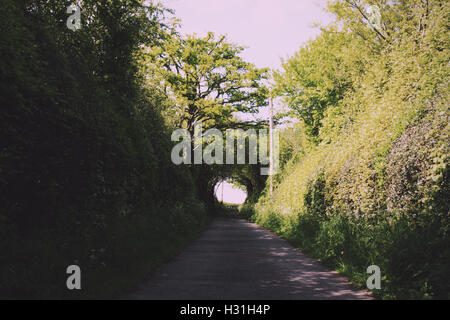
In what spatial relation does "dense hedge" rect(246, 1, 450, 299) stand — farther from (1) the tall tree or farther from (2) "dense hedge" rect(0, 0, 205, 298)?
(1) the tall tree

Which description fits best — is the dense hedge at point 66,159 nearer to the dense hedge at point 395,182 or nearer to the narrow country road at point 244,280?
the narrow country road at point 244,280

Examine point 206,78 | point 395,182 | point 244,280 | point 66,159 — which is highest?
point 206,78

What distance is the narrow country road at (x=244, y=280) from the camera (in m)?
6.00

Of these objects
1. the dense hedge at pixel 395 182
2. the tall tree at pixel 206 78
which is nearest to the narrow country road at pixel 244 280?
the dense hedge at pixel 395 182

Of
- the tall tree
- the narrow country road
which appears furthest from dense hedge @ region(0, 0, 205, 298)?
the tall tree

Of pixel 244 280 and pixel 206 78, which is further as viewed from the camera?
pixel 206 78

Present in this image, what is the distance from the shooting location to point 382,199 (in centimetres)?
860

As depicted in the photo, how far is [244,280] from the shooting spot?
7.23 meters

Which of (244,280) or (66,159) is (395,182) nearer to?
(244,280)

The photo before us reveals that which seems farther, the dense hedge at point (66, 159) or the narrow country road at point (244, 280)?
the narrow country road at point (244, 280)

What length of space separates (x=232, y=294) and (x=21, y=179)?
163 inches

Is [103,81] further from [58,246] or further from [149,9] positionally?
[58,246]

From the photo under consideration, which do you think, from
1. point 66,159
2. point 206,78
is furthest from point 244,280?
point 206,78
